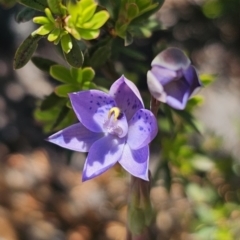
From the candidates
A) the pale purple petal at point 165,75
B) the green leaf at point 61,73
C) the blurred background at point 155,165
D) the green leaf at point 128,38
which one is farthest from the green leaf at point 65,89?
the blurred background at point 155,165

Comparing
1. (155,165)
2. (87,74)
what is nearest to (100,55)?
(87,74)

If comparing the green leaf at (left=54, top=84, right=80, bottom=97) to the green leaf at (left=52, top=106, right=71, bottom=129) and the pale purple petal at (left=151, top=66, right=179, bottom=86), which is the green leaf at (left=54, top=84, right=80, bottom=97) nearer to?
the green leaf at (left=52, top=106, right=71, bottom=129)

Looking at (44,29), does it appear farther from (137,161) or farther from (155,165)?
(155,165)

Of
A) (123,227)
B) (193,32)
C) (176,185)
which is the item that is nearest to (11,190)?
(123,227)

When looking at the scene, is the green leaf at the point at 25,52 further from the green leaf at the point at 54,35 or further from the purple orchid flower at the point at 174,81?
the purple orchid flower at the point at 174,81

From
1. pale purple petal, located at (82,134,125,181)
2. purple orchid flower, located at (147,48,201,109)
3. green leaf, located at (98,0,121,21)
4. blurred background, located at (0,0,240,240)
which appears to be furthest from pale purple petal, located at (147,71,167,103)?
blurred background, located at (0,0,240,240)
